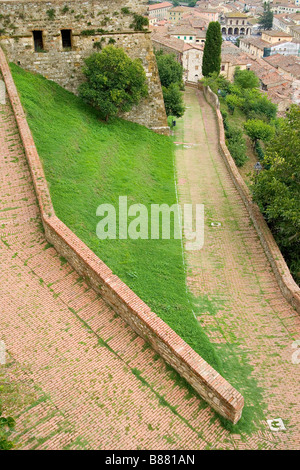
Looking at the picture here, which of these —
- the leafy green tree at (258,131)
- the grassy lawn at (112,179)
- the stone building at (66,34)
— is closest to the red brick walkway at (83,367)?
the grassy lawn at (112,179)

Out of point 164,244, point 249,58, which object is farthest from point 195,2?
point 164,244

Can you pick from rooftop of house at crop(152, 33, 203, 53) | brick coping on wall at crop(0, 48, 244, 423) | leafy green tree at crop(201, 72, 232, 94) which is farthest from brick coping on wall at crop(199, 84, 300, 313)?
rooftop of house at crop(152, 33, 203, 53)

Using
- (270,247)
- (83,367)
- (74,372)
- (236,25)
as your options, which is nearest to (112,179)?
(270,247)

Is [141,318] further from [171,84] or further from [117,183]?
[171,84]

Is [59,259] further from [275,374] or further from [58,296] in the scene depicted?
[275,374]

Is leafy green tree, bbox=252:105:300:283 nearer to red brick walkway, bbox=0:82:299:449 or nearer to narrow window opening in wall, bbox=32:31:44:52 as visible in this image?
red brick walkway, bbox=0:82:299:449

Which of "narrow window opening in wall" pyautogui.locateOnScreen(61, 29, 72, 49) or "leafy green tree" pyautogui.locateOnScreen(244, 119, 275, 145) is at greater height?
"narrow window opening in wall" pyautogui.locateOnScreen(61, 29, 72, 49)
